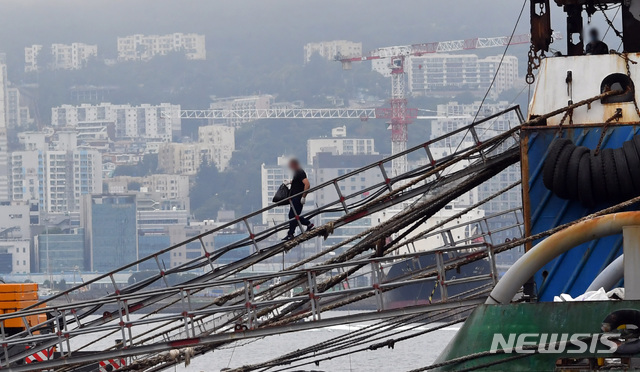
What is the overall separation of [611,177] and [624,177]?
154 mm

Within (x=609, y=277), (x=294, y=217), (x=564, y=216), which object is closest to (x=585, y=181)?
(x=564, y=216)

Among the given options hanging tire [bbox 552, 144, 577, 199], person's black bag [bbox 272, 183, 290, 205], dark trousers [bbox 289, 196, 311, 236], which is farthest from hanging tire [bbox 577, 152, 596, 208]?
person's black bag [bbox 272, 183, 290, 205]

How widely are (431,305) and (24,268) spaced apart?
581 feet

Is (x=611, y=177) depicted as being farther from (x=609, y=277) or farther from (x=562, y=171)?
(x=609, y=277)

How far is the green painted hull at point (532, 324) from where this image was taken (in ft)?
26.1

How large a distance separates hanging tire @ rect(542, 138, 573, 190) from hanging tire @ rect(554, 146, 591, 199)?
0.20 meters

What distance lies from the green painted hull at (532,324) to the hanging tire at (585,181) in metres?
8.19

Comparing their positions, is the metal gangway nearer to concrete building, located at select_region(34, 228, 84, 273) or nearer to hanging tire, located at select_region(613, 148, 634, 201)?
hanging tire, located at select_region(613, 148, 634, 201)

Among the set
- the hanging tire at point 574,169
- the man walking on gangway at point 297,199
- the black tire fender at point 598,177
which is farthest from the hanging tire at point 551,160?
the man walking on gangway at point 297,199

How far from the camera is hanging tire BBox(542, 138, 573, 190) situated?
16.6 m

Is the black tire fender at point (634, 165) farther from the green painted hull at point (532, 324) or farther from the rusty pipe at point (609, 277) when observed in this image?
the green painted hull at point (532, 324)

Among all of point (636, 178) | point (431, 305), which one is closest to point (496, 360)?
point (431, 305)

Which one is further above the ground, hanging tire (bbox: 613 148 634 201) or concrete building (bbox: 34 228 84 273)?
hanging tire (bbox: 613 148 634 201)

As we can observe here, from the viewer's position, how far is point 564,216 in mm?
16906
